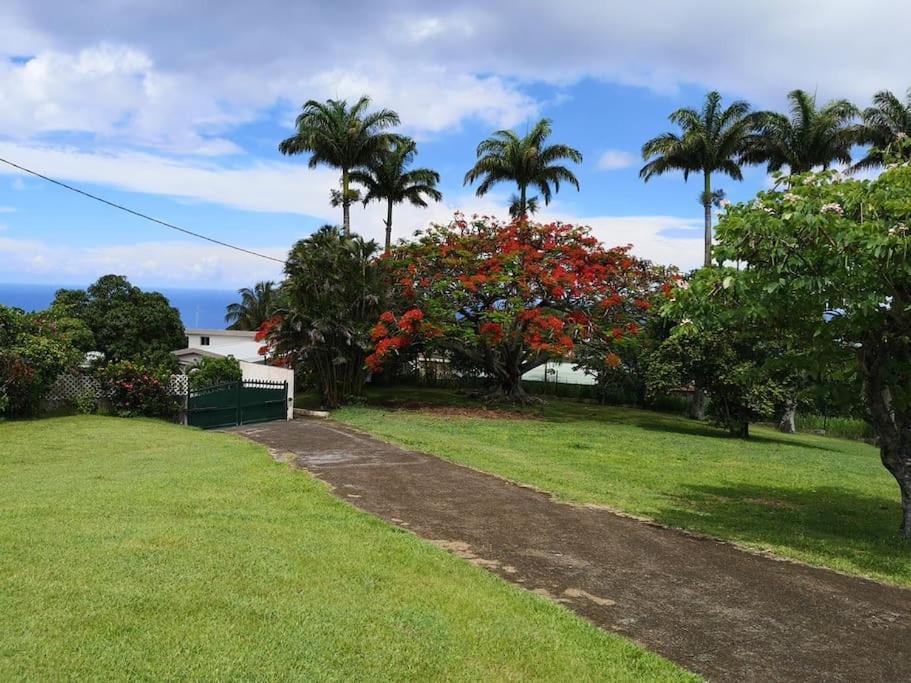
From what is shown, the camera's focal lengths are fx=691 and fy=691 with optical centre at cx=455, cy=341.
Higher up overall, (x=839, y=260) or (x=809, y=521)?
(x=839, y=260)

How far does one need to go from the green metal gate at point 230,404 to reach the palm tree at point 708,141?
2082 cm

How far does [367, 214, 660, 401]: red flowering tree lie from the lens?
2344 centimetres

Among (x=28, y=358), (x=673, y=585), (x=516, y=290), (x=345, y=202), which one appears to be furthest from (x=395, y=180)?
(x=673, y=585)

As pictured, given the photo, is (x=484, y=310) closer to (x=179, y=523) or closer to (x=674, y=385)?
(x=674, y=385)

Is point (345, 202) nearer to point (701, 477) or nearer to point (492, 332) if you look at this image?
point (492, 332)

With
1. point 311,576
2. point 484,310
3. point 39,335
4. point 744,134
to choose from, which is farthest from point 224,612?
point 744,134

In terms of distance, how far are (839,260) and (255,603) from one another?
20.5ft

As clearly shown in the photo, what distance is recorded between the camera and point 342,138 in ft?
102

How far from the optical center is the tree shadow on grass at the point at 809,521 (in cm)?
729

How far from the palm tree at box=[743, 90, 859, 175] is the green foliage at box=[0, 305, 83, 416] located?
29.2 metres

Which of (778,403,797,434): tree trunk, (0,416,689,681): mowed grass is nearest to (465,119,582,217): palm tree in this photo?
(778,403,797,434): tree trunk

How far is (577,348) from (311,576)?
22982mm

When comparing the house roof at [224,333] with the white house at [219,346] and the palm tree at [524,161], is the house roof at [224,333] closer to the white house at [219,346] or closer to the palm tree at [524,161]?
the white house at [219,346]

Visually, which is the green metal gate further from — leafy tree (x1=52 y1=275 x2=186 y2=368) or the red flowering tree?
leafy tree (x1=52 y1=275 x2=186 y2=368)
